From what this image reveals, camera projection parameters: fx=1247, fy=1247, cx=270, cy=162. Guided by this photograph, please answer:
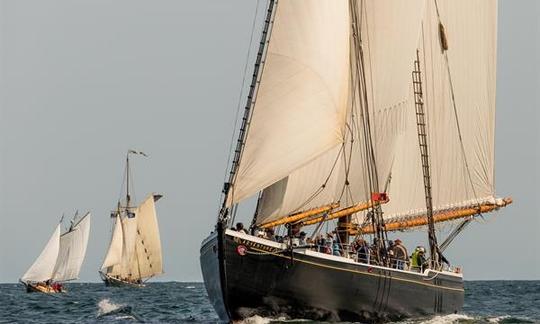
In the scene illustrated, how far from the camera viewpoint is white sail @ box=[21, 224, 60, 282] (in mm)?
137375

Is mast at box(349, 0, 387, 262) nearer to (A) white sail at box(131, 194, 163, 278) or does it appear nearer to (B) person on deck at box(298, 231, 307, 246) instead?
(B) person on deck at box(298, 231, 307, 246)

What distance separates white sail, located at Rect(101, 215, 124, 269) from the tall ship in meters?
89.5

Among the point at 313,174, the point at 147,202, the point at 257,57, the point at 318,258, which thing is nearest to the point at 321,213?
the point at 313,174

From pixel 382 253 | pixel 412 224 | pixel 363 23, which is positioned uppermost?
pixel 363 23

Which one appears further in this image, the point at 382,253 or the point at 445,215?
the point at 445,215

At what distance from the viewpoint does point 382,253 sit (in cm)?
4528

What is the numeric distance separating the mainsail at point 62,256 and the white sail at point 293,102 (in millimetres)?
100228

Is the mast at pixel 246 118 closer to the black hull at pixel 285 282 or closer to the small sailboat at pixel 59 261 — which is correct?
the black hull at pixel 285 282

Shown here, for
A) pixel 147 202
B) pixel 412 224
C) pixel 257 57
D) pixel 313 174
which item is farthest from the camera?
pixel 147 202

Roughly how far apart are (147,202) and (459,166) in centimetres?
8736

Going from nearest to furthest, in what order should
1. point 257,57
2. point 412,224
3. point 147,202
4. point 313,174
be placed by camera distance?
point 257,57 → point 313,174 → point 412,224 → point 147,202

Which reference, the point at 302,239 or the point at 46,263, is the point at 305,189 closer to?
the point at 302,239

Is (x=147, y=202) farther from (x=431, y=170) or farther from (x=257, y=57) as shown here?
(x=257, y=57)

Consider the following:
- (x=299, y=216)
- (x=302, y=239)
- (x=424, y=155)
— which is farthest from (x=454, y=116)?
(x=302, y=239)
